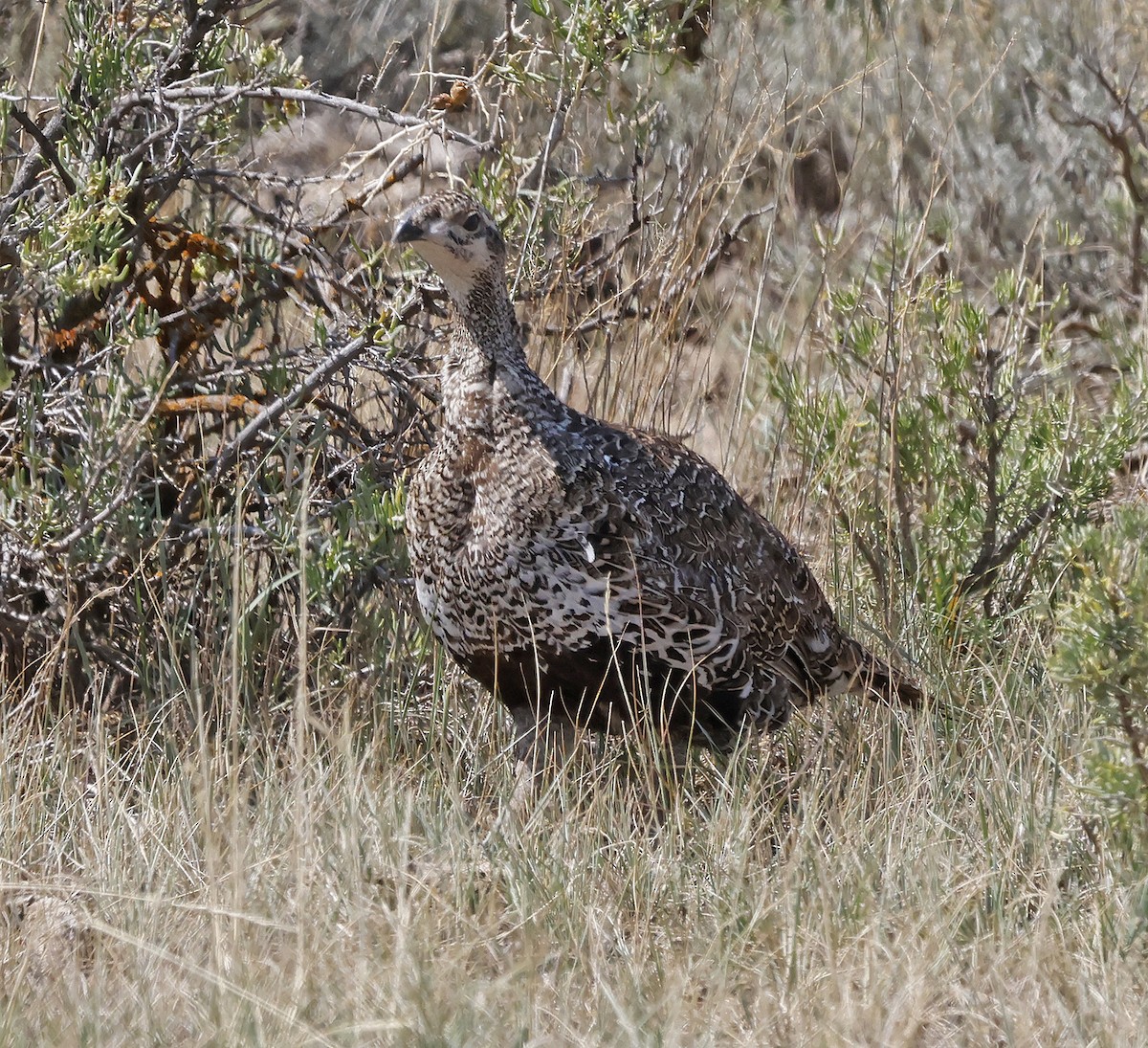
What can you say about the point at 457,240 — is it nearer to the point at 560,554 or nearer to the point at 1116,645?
the point at 560,554

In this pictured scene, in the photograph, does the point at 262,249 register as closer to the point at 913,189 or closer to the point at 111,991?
the point at 111,991

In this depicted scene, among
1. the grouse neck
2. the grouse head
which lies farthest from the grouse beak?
the grouse neck

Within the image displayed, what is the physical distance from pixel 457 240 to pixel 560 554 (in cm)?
80

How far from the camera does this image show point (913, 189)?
736cm

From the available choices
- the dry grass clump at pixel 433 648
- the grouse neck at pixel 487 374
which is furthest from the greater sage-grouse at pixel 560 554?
the dry grass clump at pixel 433 648

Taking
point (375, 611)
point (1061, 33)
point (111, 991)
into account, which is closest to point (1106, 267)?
point (1061, 33)

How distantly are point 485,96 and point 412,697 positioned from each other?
221 cm

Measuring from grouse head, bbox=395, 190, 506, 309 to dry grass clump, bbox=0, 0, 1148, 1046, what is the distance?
22 centimetres

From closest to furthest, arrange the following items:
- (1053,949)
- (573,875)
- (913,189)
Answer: (1053,949)
(573,875)
(913,189)

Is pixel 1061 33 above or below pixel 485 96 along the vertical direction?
above

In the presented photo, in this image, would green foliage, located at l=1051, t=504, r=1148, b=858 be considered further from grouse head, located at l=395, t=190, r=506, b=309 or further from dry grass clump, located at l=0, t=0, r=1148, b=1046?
grouse head, located at l=395, t=190, r=506, b=309

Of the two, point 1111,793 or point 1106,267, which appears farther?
point 1106,267

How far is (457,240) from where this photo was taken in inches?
150

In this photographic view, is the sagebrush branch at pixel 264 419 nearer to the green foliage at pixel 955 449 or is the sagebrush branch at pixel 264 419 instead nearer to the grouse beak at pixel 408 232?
the grouse beak at pixel 408 232
